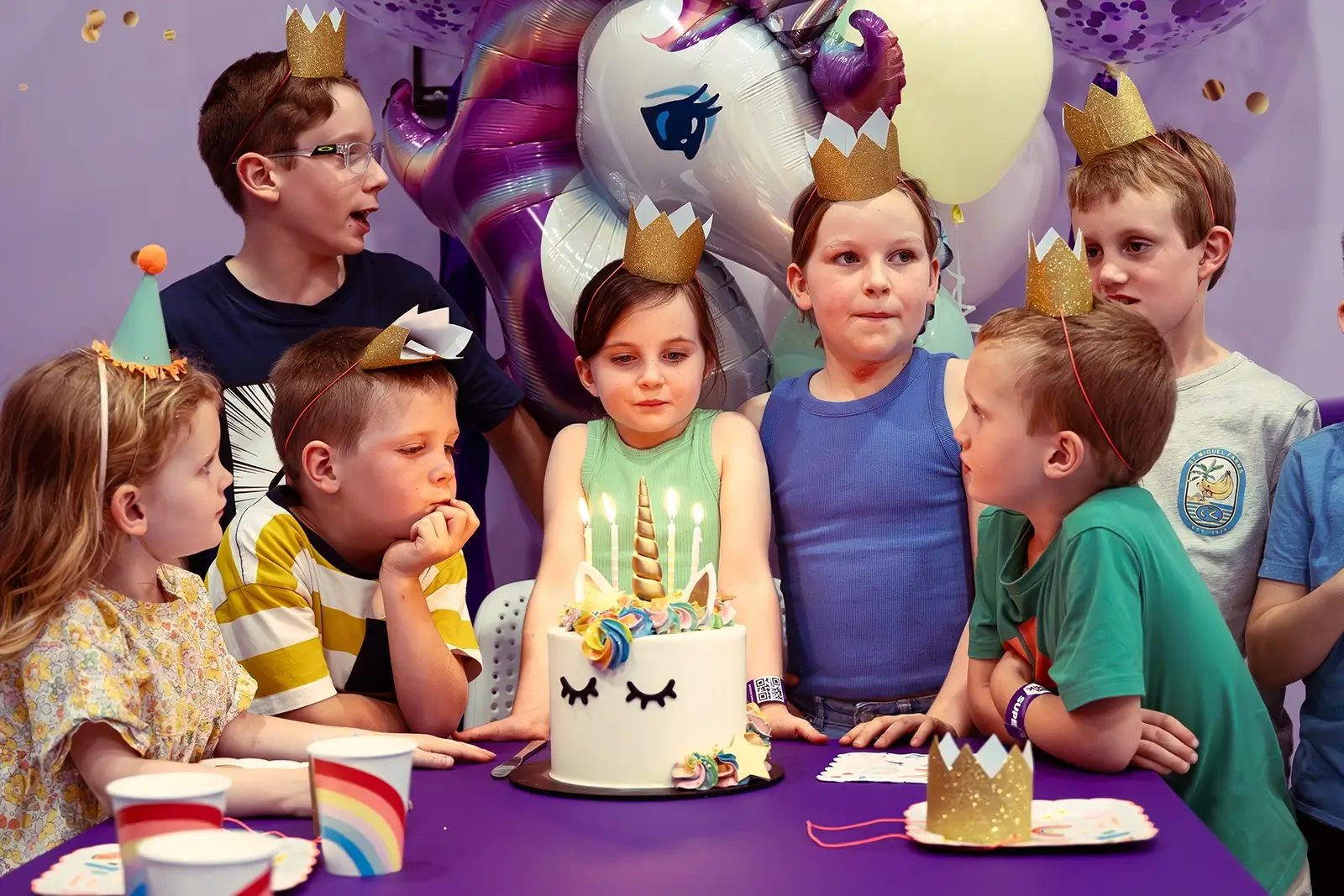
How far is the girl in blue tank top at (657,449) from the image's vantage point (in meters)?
1.77

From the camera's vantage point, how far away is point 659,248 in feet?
6.02

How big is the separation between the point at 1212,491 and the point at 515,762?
3.48ft

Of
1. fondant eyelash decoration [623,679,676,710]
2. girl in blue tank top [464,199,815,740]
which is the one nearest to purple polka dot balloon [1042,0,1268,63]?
girl in blue tank top [464,199,815,740]

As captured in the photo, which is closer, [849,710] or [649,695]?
[649,695]

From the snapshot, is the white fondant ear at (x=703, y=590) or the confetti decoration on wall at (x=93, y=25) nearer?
the white fondant ear at (x=703, y=590)

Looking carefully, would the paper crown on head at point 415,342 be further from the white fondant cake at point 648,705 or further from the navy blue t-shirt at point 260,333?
the white fondant cake at point 648,705

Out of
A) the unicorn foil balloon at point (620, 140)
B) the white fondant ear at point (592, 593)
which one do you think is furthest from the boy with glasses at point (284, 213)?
the white fondant ear at point (592, 593)

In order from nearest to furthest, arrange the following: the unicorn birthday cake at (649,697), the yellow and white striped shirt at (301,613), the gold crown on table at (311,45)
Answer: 1. the unicorn birthday cake at (649,697)
2. the yellow and white striped shirt at (301,613)
3. the gold crown on table at (311,45)

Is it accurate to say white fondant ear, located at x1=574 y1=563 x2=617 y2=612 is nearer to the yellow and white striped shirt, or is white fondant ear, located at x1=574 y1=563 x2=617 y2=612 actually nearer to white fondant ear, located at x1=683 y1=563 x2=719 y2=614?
white fondant ear, located at x1=683 y1=563 x2=719 y2=614

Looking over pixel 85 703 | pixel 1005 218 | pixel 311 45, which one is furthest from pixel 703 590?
pixel 1005 218

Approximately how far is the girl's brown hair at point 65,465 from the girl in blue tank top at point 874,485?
0.85 metres

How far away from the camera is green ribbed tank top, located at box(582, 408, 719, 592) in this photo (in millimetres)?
1825

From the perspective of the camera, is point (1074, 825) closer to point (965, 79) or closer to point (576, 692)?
point (576, 692)

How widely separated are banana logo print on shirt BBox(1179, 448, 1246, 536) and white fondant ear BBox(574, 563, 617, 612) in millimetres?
961
